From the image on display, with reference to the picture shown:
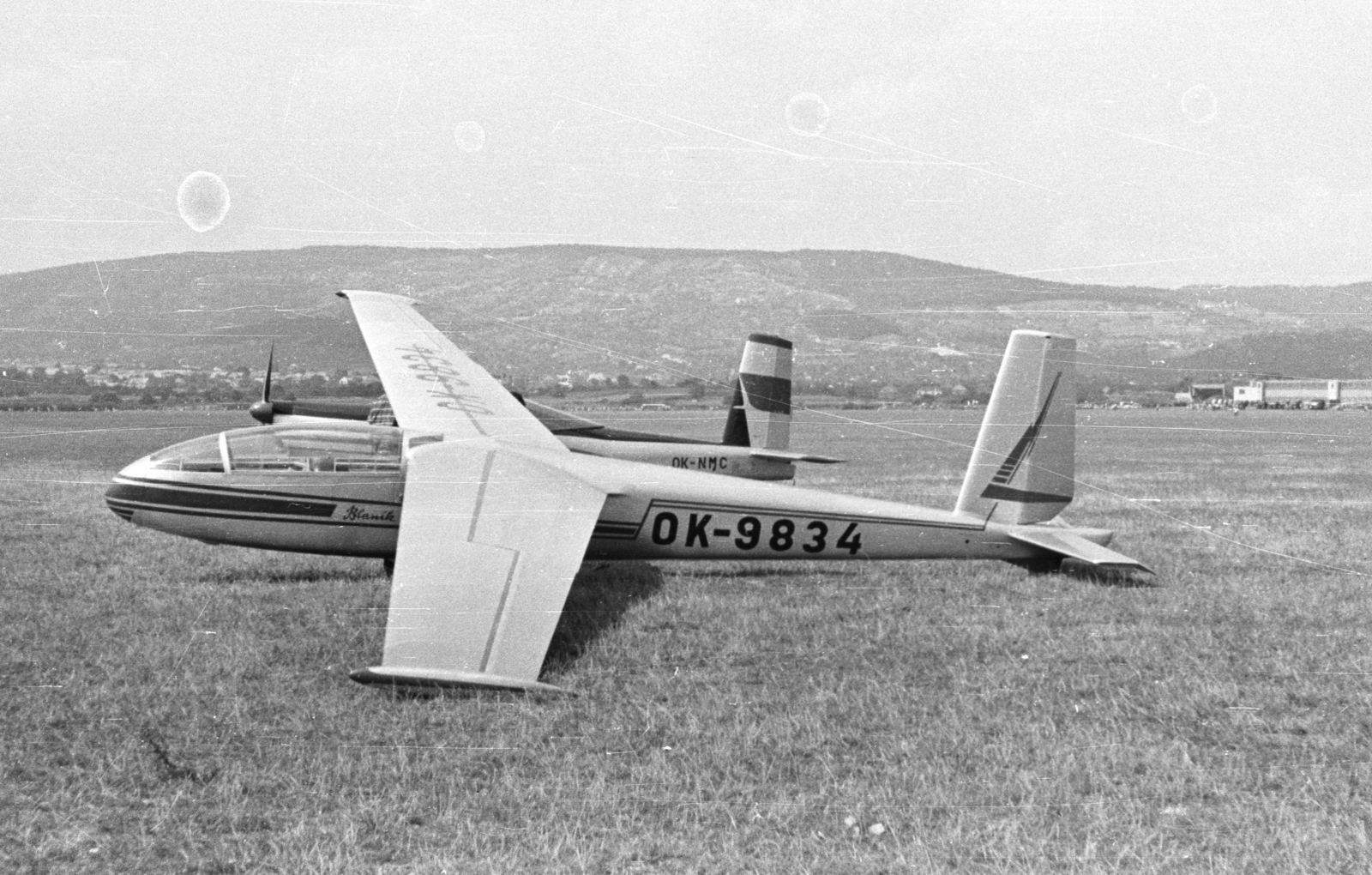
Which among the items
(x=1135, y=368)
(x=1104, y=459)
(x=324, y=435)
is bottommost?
(x=1104, y=459)

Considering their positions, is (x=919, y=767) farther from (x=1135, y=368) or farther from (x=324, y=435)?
(x=324, y=435)

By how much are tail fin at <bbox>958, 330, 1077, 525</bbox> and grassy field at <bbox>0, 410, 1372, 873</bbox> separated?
879 millimetres

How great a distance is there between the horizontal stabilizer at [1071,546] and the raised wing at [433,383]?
5.53 meters

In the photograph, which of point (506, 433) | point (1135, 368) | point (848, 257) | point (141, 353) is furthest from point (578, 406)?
point (848, 257)

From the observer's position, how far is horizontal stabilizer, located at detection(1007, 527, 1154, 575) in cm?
1245

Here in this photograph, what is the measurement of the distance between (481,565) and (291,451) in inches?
182

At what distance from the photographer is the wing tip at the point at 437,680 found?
25.7 ft

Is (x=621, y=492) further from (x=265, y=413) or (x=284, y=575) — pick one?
(x=265, y=413)

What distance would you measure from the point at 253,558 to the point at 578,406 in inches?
333

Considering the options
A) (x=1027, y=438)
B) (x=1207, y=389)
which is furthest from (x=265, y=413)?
(x=1207, y=389)

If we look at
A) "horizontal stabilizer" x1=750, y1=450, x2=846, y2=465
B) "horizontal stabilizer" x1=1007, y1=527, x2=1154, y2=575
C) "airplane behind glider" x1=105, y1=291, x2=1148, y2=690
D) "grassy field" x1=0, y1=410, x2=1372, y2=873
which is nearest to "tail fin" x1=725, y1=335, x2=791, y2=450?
"horizontal stabilizer" x1=750, y1=450, x2=846, y2=465

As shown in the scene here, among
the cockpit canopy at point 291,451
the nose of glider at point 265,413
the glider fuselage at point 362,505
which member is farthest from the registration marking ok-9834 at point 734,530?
the nose of glider at point 265,413

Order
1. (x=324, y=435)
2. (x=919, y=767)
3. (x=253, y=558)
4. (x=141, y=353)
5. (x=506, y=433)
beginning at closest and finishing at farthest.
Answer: (x=919, y=767), (x=324, y=435), (x=506, y=433), (x=253, y=558), (x=141, y=353)

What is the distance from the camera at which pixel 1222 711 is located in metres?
7.96
